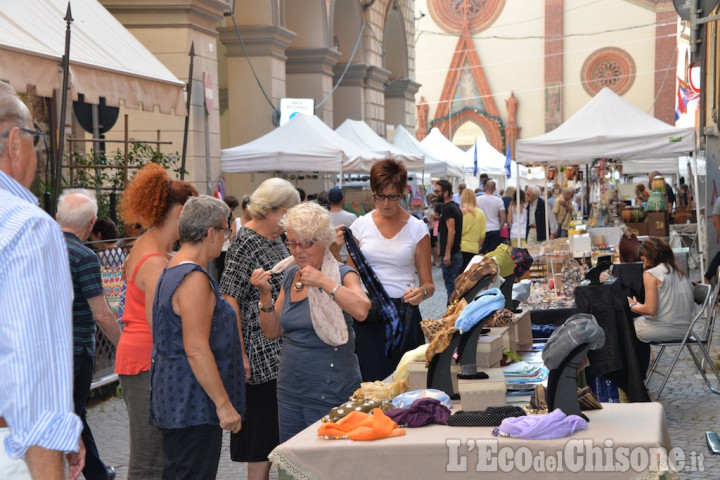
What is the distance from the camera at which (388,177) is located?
5.68 m

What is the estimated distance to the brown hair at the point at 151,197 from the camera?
445cm

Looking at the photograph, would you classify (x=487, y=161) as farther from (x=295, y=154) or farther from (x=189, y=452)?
(x=189, y=452)

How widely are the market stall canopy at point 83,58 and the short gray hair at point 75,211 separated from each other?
111 centimetres

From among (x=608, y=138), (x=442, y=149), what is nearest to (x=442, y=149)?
(x=442, y=149)

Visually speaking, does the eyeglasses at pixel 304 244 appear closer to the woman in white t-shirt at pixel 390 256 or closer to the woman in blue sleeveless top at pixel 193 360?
the woman in blue sleeveless top at pixel 193 360

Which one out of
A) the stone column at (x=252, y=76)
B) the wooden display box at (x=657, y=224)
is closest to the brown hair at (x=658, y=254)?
the wooden display box at (x=657, y=224)

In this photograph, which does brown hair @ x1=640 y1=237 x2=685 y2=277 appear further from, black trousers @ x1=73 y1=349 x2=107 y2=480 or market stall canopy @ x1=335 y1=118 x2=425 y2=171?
market stall canopy @ x1=335 y1=118 x2=425 y2=171

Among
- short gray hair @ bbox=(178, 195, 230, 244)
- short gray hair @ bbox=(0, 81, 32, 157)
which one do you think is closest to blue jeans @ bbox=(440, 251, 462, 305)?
short gray hair @ bbox=(178, 195, 230, 244)

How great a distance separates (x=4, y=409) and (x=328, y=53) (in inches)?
772

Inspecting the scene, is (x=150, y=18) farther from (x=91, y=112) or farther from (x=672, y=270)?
(x=672, y=270)

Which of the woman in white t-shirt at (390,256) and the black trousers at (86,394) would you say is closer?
the black trousers at (86,394)

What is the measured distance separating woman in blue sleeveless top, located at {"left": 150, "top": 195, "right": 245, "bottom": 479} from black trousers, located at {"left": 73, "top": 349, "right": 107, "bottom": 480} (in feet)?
5.21

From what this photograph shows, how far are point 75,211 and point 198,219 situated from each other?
1.82 meters

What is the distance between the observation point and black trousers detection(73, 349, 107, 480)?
209 inches
